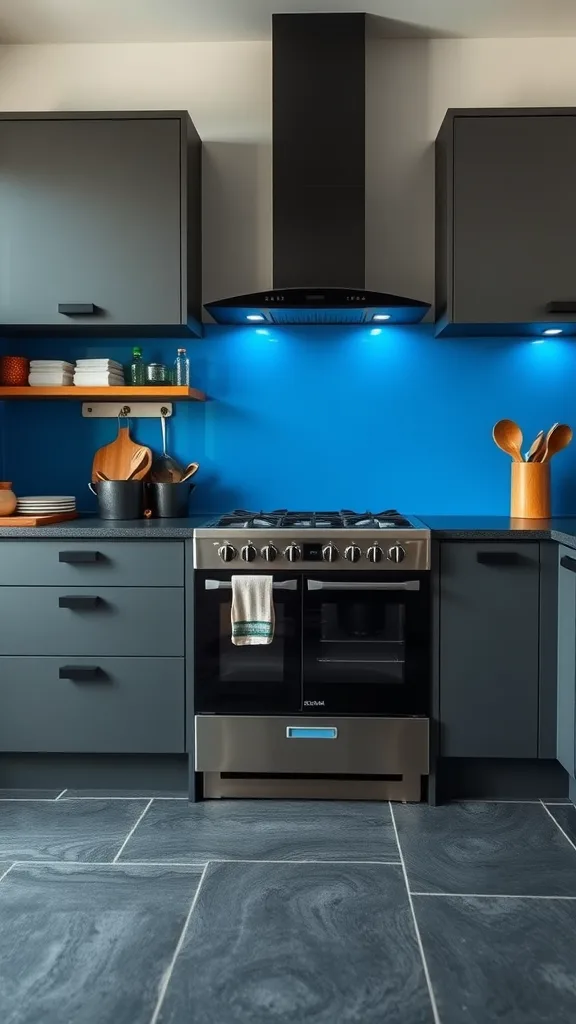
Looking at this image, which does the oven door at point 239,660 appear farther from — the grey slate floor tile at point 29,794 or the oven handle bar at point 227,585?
the grey slate floor tile at point 29,794

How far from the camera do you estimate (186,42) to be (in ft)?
10.8

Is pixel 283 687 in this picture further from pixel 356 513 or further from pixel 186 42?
pixel 186 42

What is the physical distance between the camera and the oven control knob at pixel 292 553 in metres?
2.66

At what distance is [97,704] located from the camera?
2.75m

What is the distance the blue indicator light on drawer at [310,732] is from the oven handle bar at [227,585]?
46 centimetres

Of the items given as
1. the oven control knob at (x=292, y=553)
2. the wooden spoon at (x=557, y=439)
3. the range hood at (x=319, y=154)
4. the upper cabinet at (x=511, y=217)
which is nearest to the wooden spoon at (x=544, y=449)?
the wooden spoon at (x=557, y=439)

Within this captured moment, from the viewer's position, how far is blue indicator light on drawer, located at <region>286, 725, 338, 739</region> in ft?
8.90

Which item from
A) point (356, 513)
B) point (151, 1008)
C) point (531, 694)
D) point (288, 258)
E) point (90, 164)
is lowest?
point (151, 1008)

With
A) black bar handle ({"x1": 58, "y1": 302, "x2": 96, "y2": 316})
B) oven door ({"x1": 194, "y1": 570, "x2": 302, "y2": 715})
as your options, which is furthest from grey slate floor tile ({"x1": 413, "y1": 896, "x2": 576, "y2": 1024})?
black bar handle ({"x1": 58, "y1": 302, "x2": 96, "y2": 316})

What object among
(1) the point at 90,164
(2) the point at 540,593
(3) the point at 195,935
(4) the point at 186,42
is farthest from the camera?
(4) the point at 186,42

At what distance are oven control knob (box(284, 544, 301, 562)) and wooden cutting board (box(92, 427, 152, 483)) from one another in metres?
0.97

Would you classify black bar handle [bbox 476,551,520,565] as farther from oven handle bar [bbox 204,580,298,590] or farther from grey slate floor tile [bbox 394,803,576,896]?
grey slate floor tile [bbox 394,803,576,896]

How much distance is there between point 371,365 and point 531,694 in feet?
4.67

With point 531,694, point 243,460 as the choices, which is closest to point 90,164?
point 243,460
